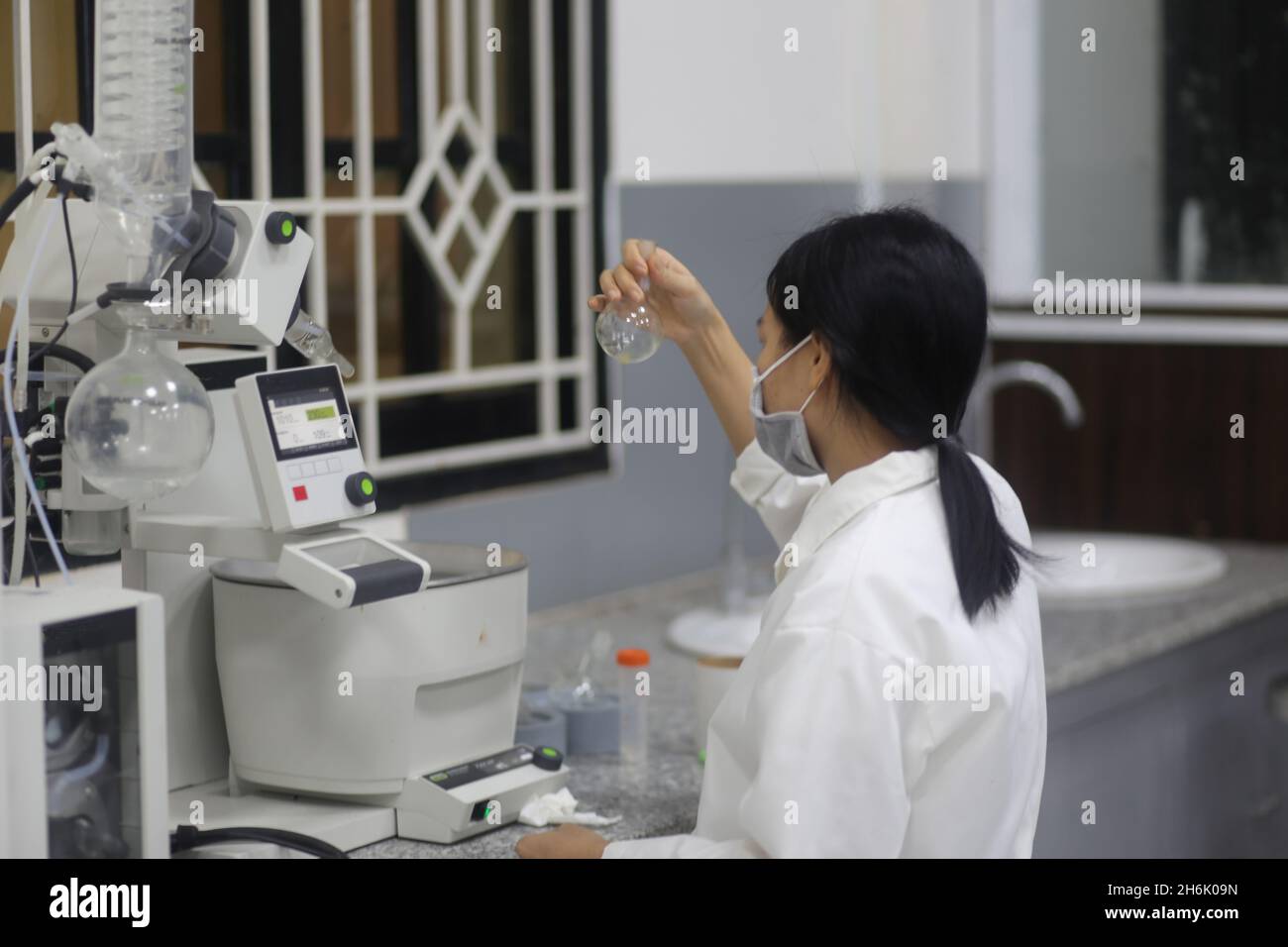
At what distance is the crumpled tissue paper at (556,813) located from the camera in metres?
1.93

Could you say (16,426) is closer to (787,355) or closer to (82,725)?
(82,725)

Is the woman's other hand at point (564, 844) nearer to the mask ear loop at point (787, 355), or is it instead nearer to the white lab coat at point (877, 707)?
the white lab coat at point (877, 707)

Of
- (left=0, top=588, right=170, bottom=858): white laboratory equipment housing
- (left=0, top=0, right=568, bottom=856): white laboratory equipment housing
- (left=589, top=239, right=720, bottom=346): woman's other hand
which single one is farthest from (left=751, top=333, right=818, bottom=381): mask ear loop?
(left=0, top=588, right=170, bottom=858): white laboratory equipment housing

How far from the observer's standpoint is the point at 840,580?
1568 millimetres

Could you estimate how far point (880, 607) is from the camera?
1.55 meters

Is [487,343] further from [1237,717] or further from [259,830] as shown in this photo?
[1237,717]

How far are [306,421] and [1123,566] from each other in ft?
7.24

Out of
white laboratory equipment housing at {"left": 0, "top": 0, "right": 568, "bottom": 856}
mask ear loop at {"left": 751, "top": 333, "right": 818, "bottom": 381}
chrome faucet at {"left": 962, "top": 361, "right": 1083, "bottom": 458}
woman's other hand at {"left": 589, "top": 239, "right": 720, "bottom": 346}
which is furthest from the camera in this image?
chrome faucet at {"left": 962, "top": 361, "right": 1083, "bottom": 458}

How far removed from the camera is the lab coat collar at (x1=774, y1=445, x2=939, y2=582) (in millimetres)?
1649

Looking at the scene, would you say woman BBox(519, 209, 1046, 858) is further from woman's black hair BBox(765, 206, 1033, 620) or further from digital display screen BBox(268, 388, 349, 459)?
digital display screen BBox(268, 388, 349, 459)

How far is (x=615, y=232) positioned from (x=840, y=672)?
66.0 inches

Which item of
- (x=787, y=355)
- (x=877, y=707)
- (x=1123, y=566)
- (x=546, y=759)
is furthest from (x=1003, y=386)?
(x=877, y=707)

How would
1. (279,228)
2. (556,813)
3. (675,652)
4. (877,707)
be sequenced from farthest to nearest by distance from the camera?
(675,652) < (556,813) < (279,228) < (877,707)
